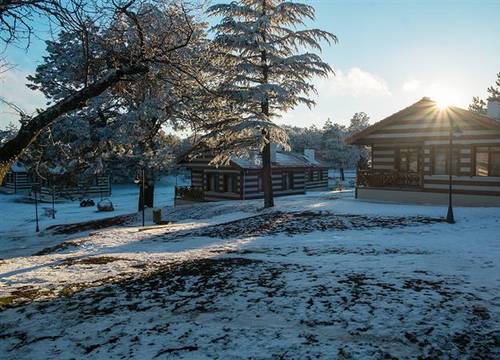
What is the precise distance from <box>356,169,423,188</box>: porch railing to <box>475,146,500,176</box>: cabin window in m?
2.76

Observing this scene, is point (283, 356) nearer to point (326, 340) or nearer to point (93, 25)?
point (326, 340)

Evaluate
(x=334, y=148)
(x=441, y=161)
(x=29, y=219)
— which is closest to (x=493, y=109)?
(x=441, y=161)

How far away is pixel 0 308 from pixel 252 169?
83.3 feet

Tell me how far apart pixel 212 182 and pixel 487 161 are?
20.8 meters

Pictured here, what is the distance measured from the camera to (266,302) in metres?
5.54

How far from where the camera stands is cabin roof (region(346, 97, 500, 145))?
1884 cm

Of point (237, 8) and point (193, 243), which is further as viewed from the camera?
point (237, 8)

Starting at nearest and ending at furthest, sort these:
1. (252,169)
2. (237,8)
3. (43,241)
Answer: (237,8), (43,241), (252,169)

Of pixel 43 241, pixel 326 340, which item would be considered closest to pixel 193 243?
pixel 326 340

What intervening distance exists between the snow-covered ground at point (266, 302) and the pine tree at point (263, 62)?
9227 mm

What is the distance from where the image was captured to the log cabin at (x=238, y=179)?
31109mm

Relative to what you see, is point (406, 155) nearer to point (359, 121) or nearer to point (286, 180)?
point (286, 180)

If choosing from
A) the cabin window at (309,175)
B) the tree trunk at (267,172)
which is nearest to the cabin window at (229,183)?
the tree trunk at (267,172)

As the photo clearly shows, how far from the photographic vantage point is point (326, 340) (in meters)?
4.29
